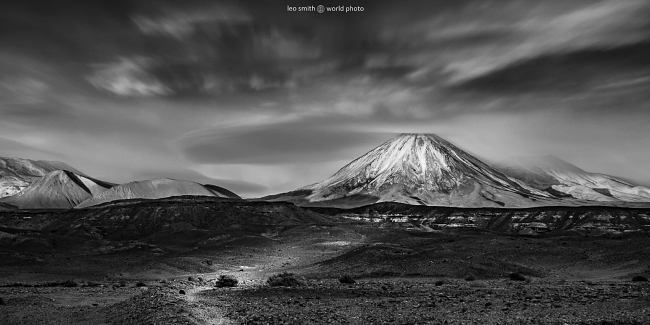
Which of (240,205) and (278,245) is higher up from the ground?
(240,205)

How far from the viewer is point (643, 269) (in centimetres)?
5391

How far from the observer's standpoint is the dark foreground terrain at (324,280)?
2748cm

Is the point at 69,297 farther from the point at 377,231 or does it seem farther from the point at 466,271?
the point at 377,231

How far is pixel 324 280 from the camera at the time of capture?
52.3 m

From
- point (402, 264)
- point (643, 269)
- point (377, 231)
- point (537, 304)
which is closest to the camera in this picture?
point (537, 304)

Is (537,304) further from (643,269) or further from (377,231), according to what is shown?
(377,231)

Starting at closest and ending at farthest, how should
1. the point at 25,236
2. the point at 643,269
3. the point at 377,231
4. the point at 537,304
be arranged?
the point at 537,304 < the point at 643,269 < the point at 25,236 < the point at 377,231

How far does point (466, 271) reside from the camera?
2148 inches

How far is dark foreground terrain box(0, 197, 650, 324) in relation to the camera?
27.5 meters

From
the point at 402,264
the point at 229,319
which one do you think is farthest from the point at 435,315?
the point at 402,264

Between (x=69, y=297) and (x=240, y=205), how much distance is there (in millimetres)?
155877

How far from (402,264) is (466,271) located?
7.93 m

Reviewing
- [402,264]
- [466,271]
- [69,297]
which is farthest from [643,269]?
[69,297]

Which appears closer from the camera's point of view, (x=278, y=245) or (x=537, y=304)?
(x=537, y=304)
